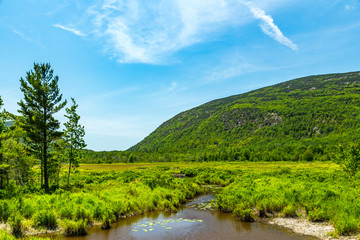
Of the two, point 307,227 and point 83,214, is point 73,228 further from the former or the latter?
point 307,227

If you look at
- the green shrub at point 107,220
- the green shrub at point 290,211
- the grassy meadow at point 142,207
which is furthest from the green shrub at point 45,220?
the green shrub at point 290,211

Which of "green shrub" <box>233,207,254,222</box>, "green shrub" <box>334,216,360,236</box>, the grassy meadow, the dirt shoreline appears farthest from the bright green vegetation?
"green shrub" <box>334,216,360,236</box>

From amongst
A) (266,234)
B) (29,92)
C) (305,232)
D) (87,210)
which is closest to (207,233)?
(266,234)

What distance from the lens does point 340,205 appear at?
66.3 ft

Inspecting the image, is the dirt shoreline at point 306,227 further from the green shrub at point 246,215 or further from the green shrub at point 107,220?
the green shrub at point 107,220

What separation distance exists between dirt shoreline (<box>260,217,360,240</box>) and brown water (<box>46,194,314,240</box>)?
846 millimetres

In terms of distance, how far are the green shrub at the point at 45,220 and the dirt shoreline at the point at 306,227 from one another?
1879 cm

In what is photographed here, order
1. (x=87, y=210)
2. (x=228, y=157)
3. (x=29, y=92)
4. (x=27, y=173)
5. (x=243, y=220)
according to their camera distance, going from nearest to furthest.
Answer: (x=87, y=210), (x=243, y=220), (x=29, y=92), (x=27, y=173), (x=228, y=157)

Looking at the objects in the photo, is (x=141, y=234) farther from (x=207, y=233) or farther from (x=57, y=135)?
(x=57, y=135)

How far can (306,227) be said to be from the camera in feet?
65.3

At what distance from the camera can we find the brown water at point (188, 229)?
18906 mm

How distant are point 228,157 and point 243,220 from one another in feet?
479

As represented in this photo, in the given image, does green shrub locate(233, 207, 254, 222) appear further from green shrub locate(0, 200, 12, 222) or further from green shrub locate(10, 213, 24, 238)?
green shrub locate(0, 200, 12, 222)

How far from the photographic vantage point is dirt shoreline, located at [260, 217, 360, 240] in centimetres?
1791
